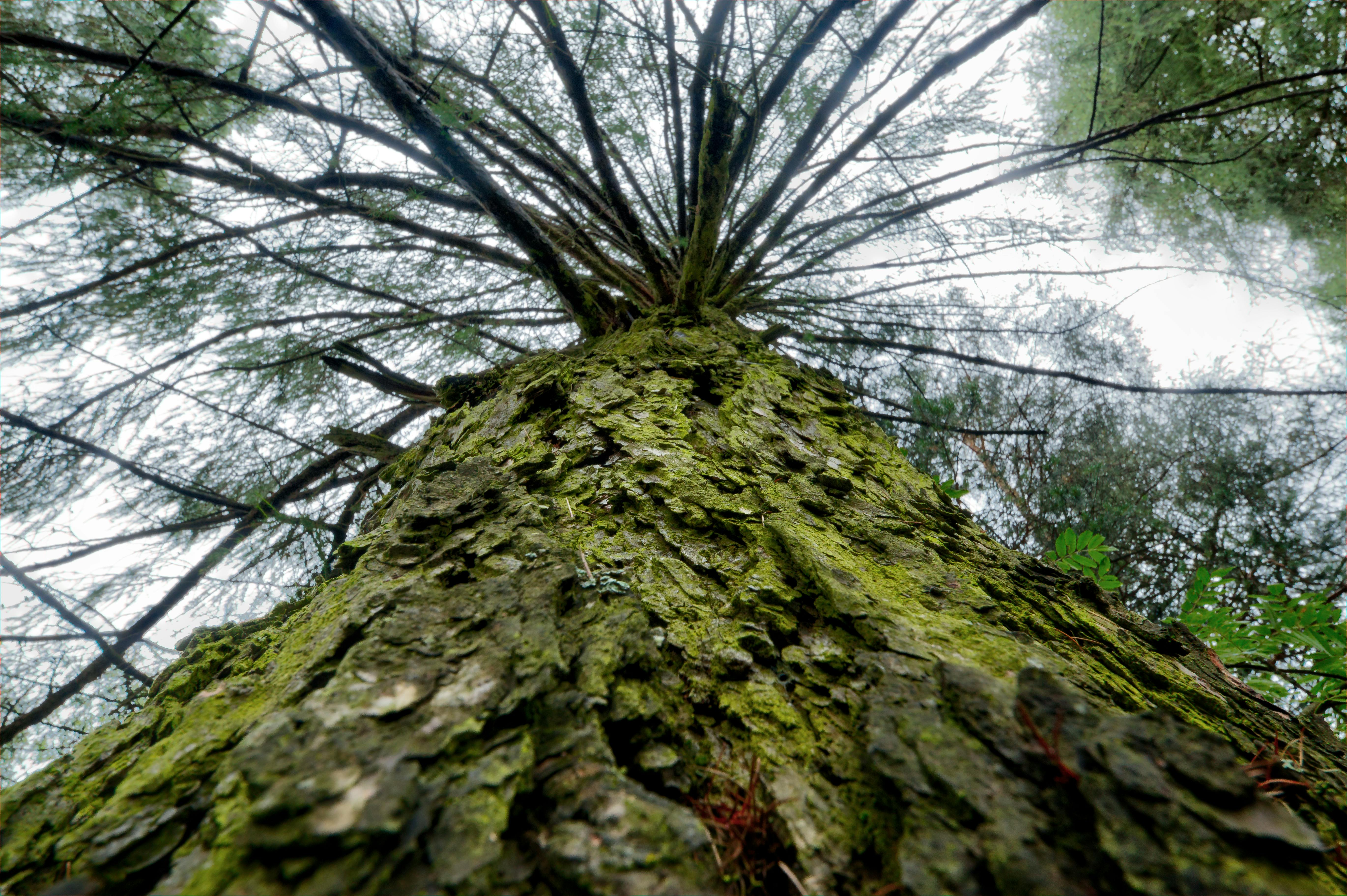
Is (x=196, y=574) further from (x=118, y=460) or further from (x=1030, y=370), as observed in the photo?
(x=1030, y=370)

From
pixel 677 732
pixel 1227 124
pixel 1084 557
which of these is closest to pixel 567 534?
pixel 677 732

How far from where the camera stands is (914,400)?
316 cm

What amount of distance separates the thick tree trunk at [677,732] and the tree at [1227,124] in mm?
3538

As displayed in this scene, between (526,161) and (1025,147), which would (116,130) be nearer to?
(526,161)

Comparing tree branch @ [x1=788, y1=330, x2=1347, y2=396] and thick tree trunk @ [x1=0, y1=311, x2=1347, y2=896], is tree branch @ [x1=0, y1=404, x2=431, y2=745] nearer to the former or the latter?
thick tree trunk @ [x1=0, y1=311, x2=1347, y2=896]

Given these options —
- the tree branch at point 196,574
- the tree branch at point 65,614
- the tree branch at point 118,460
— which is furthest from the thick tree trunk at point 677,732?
the tree branch at point 196,574

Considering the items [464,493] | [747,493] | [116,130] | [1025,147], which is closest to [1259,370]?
[1025,147]

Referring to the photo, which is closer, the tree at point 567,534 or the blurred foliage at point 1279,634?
the tree at point 567,534

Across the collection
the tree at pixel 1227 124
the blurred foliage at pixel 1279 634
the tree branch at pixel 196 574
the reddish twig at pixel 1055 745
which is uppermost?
the tree at pixel 1227 124

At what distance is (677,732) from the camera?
2.12ft

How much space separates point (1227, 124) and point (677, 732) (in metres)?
5.66

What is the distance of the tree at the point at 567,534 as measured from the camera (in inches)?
18.5

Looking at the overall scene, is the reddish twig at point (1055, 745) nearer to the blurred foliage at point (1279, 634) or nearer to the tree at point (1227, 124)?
the blurred foliage at point (1279, 634)

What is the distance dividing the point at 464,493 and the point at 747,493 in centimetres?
61
